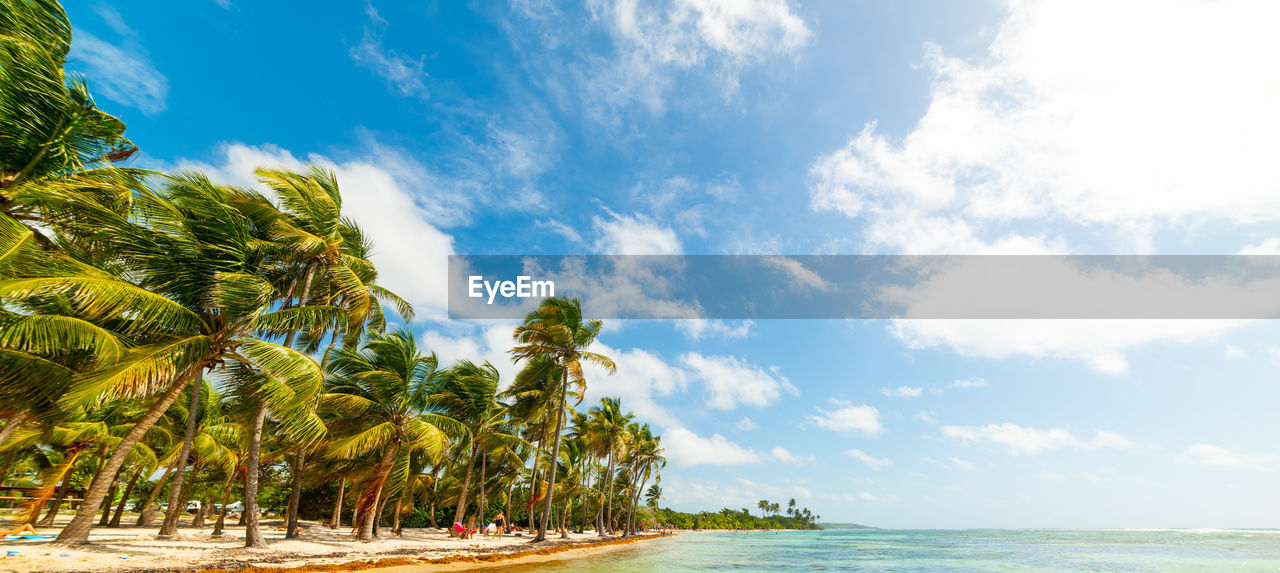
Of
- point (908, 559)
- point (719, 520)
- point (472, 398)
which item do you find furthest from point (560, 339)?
point (719, 520)

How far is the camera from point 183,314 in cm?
1088

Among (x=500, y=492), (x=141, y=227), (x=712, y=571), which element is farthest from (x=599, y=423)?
(x=141, y=227)

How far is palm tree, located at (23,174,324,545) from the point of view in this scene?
9977mm

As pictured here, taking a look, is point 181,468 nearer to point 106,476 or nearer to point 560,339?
point 106,476

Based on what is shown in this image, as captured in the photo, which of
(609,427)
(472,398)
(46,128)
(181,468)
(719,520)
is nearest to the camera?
(46,128)

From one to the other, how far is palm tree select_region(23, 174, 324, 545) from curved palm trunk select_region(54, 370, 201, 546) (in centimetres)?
2

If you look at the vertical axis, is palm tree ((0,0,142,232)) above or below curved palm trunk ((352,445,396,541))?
above

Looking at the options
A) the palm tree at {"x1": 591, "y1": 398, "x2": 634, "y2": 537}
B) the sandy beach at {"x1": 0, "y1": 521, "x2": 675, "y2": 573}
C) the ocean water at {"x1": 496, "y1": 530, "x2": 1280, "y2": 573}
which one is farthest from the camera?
the palm tree at {"x1": 591, "y1": 398, "x2": 634, "y2": 537}

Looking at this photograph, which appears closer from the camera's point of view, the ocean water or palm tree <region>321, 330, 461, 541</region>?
palm tree <region>321, 330, 461, 541</region>

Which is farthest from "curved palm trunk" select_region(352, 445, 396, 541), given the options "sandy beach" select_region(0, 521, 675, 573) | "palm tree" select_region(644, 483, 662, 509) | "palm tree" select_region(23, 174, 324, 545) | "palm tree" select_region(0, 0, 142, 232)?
"palm tree" select_region(644, 483, 662, 509)

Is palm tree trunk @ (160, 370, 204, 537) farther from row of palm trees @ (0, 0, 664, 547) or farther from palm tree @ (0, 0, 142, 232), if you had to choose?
palm tree @ (0, 0, 142, 232)

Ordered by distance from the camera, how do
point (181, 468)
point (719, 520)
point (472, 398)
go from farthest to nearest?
point (719, 520), point (472, 398), point (181, 468)

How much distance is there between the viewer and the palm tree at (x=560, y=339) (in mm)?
25469

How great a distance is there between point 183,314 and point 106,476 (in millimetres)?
4290
